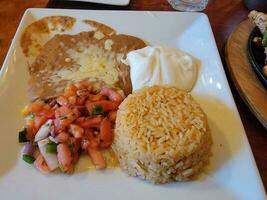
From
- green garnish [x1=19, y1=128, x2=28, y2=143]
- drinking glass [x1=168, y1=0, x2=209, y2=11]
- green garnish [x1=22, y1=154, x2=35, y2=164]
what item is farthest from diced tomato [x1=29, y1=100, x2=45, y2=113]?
drinking glass [x1=168, y1=0, x2=209, y2=11]

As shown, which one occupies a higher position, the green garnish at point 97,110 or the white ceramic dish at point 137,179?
the green garnish at point 97,110

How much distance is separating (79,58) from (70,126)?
0.44 meters

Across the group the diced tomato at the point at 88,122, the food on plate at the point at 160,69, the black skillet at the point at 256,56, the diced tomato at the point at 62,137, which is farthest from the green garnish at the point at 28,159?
the black skillet at the point at 256,56

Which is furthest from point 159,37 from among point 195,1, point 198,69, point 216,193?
point 216,193

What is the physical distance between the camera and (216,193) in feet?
3.62

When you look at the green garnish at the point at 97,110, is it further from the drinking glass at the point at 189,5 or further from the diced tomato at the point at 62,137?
the drinking glass at the point at 189,5

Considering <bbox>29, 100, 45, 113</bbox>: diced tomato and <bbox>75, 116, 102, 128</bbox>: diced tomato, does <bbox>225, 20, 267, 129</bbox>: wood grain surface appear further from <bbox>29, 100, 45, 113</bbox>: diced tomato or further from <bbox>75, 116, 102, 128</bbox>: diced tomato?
<bbox>29, 100, 45, 113</bbox>: diced tomato

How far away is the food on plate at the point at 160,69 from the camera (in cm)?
143

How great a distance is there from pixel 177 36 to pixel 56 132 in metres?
0.86

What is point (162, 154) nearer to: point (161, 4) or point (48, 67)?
point (48, 67)

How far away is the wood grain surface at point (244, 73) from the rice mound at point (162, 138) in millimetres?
294

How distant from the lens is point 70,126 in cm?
123

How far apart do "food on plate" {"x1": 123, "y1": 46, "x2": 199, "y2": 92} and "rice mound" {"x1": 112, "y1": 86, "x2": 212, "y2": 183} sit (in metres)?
0.17

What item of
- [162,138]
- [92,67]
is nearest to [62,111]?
[92,67]
